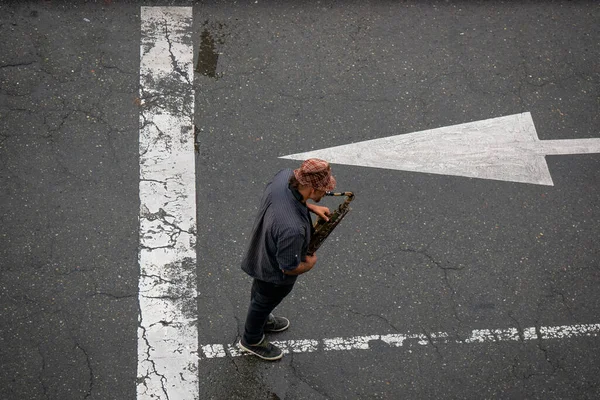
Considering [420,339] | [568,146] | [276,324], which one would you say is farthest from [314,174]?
[568,146]

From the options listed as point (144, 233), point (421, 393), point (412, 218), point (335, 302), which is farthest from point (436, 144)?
point (144, 233)

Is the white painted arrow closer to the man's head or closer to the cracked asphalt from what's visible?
the cracked asphalt

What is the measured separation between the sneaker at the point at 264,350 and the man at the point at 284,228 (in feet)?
2.07

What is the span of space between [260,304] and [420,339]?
155 centimetres

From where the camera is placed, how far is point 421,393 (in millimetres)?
5594

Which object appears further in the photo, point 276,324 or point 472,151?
point 472,151

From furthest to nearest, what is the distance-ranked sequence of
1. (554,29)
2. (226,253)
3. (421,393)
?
1. (554,29)
2. (226,253)
3. (421,393)

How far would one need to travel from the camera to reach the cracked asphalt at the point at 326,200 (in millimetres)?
5621

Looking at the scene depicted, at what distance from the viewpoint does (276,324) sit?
573 centimetres

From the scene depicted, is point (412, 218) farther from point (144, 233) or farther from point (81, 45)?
point (81, 45)

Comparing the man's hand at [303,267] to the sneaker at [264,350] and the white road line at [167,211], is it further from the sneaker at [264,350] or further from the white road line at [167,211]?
the white road line at [167,211]

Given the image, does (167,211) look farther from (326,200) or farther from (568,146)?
(568,146)

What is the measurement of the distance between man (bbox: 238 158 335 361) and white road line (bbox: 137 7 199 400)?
100cm

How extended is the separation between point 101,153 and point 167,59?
1289 millimetres
